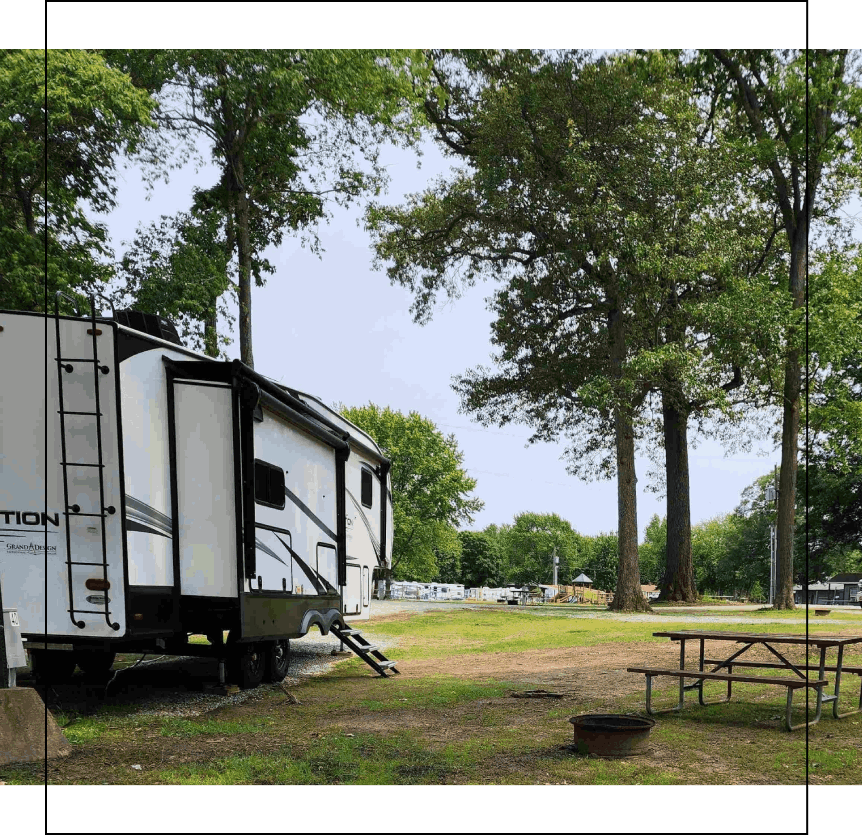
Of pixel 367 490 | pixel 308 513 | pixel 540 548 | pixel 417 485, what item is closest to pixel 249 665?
pixel 308 513

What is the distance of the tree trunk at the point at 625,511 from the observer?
58.1 feet

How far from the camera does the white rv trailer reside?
6.21 meters

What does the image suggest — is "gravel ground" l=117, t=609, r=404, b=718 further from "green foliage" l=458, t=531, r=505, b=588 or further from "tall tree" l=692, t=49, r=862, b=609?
"tall tree" l=692, t=49, r=862, b=609

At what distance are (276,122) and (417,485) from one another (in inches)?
265

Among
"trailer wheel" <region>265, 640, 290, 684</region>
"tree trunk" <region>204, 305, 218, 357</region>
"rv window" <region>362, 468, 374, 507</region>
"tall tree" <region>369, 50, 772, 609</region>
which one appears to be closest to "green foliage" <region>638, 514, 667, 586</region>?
"tall tree" <region>369, 50, 772, 609</region>

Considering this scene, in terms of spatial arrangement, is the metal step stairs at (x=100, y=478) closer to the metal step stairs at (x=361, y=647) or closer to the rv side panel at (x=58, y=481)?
the rv side panel at (x=58, y=481)

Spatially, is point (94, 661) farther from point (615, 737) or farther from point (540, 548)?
point (540, 548)

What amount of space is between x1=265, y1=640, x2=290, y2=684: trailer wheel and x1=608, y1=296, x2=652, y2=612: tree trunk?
10.3m

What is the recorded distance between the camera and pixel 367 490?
10.9 m

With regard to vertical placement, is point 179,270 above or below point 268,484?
above

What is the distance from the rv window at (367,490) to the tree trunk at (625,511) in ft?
25.8

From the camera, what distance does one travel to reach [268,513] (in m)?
7.33

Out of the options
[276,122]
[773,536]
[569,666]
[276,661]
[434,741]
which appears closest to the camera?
[434,741]
